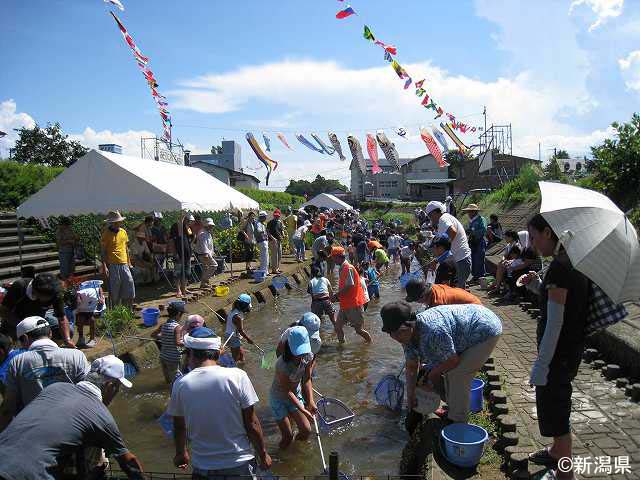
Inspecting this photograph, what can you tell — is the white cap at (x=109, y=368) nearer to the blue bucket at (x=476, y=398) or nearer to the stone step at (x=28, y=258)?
the blue bucket at (x=476, y=398)

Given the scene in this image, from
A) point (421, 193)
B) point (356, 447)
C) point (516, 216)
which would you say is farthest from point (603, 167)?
point (421, 193)

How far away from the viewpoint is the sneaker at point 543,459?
3630 mm

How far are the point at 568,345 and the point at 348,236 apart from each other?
20.7 metres

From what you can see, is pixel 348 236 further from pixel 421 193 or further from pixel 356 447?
pixel 421 193

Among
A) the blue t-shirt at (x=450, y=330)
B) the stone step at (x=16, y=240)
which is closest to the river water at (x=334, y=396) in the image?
the blue t-shirt at (x=450, y=330)

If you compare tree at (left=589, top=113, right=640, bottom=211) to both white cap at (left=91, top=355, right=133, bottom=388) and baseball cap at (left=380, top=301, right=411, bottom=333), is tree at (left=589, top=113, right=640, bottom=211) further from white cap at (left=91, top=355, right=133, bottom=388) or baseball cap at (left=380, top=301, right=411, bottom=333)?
white cap at (left=91, top=355, right=133, bottom=388)

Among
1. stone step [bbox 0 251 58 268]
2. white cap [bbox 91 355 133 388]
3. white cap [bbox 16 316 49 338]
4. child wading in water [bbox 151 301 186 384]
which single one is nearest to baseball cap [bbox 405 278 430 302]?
white cap [bbox 91 355 133 388]

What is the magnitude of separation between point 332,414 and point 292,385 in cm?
104

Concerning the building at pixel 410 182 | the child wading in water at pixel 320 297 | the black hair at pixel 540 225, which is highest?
the building at pixel 410 182

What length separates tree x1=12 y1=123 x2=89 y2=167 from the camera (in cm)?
3178

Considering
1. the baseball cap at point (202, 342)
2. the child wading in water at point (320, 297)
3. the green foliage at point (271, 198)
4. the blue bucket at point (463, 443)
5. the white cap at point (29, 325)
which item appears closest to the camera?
the baseball cap at point (202, 342)

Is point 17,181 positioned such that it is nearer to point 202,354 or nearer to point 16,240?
point 16,240

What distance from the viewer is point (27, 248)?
44.8 ft

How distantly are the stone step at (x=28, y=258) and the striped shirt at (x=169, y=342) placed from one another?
26.2 feet
